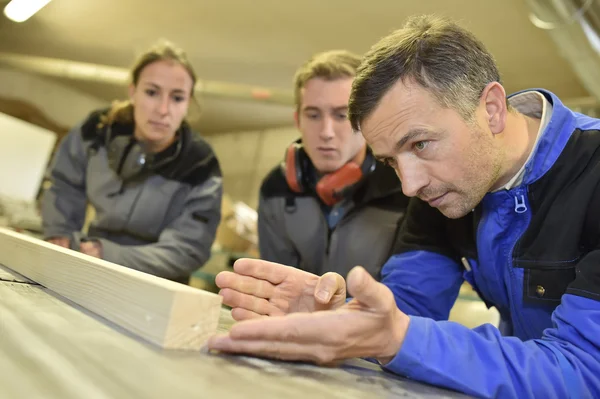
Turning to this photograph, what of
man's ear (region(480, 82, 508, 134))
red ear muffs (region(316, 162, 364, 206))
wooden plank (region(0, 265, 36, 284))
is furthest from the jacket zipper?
wooden plank (region(0, 265, 36, 284))

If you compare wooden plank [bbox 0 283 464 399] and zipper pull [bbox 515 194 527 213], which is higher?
zipper pull [bbox 515 194 527 213]

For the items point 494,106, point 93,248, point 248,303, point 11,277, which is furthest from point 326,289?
point 93,248

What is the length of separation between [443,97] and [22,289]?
Answer: 0.94 m

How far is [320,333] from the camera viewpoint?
72 cm

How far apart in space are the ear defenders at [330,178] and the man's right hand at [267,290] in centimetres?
65

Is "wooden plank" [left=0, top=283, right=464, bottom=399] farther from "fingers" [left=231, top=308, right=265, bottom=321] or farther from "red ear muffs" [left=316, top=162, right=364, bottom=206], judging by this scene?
"red ear muffs" [left=316, top=162, right=364, bottom=206]

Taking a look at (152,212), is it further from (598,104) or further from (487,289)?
(598,104)

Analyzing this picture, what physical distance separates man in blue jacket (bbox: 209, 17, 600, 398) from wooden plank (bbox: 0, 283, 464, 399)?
41 mm

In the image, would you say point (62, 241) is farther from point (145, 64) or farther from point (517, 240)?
point (517, 240)

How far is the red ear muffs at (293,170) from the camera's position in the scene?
5.67 feet

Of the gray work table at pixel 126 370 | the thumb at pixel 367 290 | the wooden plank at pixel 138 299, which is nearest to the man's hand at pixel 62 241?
the wooden plank at pixel 138 299

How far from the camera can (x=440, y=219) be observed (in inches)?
50.2

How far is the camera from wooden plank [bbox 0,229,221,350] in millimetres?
706

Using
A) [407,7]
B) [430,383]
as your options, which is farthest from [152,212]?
[407,7]
